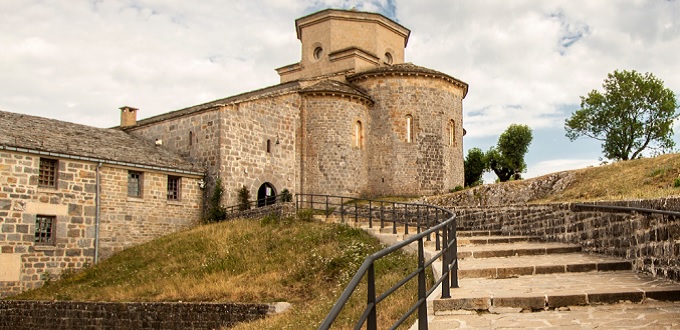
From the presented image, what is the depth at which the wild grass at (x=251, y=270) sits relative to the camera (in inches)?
550

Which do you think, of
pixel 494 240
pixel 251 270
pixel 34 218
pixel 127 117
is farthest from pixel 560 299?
pixel 127 117

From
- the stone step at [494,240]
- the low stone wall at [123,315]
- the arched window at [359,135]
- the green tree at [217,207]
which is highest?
the arched window at [359,135]

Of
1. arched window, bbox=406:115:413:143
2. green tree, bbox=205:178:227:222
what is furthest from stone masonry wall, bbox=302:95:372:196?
green tree, bbox=205:178:227:222

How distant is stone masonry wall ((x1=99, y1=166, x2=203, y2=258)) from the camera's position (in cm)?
2236

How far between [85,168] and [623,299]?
19708mm

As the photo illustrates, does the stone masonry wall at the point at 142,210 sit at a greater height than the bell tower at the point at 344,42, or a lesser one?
lesser

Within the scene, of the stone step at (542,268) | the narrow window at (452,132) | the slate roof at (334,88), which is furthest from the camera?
the narrow window at (452,132)

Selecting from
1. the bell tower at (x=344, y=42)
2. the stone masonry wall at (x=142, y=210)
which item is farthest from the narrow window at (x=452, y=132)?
the stone masonry wall at (x=142, y=210)

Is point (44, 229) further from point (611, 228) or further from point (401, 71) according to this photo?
point (611, 228)

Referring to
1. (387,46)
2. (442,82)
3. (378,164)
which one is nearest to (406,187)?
(378,164)

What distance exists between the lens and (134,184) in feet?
77.6

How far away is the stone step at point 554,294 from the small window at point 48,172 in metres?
17.6

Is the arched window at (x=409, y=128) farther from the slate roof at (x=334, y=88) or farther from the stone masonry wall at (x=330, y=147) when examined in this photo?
Answer: the stone masonry wall at (x=330, y=147)

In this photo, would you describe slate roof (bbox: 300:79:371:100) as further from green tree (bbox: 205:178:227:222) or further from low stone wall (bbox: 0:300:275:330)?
low stone wall (bbox: 0:300:275:330)
